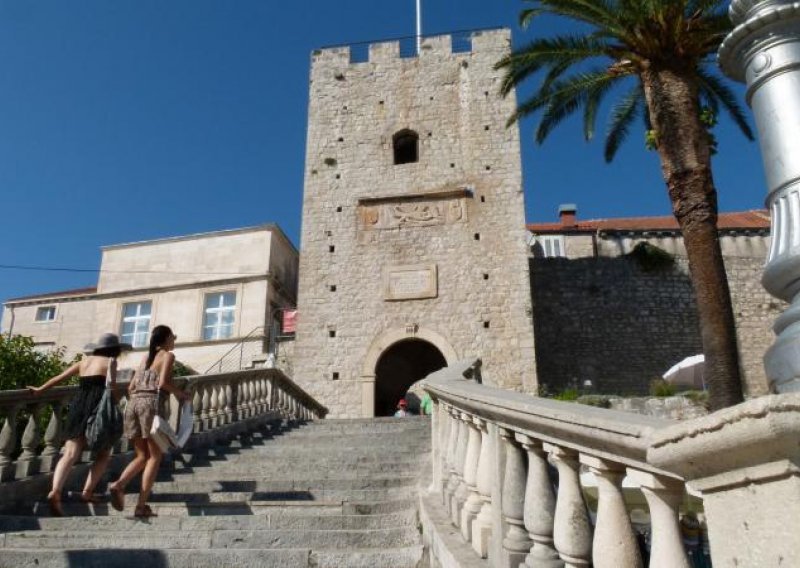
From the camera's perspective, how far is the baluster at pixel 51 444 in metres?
5.58

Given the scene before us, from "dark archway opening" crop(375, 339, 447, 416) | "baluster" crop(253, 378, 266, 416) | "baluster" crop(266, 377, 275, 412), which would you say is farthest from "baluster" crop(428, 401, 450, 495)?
"dark archway opening" crop(375, 339, 447, 416)

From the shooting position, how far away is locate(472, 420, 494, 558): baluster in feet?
9.18

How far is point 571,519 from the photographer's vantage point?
190 centimetres

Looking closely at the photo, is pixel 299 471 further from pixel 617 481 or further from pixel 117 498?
pixel 617 481

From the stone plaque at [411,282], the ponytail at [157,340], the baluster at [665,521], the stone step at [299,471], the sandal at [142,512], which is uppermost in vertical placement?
the stone plaque at [411,282]

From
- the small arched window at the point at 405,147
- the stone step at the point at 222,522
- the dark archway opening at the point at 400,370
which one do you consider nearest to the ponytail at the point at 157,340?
the stone step at the point at 222,522

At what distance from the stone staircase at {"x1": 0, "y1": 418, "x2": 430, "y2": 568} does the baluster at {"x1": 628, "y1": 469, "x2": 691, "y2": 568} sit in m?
2.55

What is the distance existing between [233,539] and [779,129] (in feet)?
13.2

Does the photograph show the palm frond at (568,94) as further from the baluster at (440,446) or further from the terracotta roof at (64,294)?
the terracotta roof at (64,294)

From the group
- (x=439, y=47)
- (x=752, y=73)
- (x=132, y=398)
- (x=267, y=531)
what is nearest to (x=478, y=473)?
(x=267, y=531)

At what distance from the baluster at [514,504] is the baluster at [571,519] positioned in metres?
0.38

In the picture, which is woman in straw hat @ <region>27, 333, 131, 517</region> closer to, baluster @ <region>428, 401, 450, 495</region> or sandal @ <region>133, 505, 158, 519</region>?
sandal @ <region>133, 505, 158, 519</region>

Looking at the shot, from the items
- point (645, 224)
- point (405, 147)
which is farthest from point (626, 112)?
point (645, 224)

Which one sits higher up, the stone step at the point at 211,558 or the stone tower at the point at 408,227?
the stone tower at the point at 408,227
